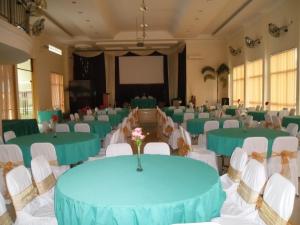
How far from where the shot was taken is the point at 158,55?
811 inches

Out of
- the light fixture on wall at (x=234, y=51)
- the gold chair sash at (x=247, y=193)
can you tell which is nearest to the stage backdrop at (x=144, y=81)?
the light fixture on wall at (x=234, y=51)

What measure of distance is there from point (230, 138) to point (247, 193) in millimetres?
2174

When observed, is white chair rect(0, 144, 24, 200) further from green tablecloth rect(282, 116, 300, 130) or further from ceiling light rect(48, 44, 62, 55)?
ceiling light rect(48, 44, 62, 55)

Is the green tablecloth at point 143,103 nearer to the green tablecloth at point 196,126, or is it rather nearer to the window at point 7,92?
the window at point 7,92

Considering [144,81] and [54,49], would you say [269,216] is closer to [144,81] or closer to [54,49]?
[54,49]

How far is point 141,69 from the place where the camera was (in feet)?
67.5

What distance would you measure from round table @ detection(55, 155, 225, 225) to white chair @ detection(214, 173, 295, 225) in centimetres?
26

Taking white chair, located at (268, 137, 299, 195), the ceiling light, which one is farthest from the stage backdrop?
white chair, located at (268, 137, 299, 195)

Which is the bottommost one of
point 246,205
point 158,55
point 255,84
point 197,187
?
point 246,205

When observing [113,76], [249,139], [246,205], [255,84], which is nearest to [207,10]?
[255,84]

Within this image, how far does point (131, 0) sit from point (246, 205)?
352 inches

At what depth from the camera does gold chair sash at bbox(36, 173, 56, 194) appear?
A: 3215mm

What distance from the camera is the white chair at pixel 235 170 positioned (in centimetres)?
331

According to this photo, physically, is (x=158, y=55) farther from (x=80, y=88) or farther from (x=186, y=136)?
(x=186, y=136)
